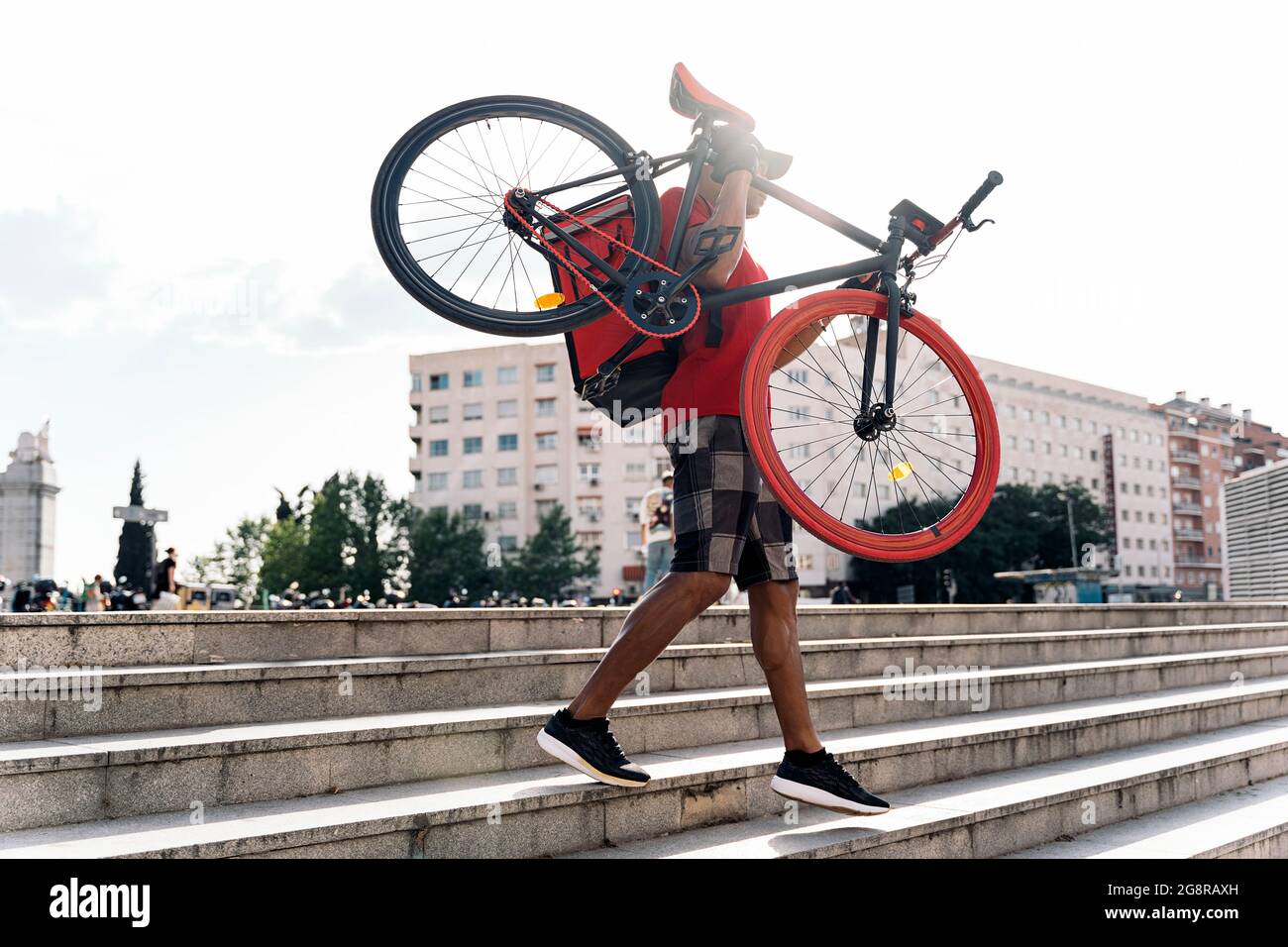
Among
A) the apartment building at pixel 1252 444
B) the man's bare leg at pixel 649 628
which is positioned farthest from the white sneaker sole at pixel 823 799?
the apartment building at pixel 1252 444

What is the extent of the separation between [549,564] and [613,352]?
61.0 meters

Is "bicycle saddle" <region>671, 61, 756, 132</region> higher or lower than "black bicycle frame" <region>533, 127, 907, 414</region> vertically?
higher

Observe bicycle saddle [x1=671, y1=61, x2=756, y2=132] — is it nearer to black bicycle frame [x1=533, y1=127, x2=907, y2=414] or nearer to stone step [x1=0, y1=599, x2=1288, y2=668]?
black bicycle frame [x1=533, y1=127, x2=907, y2=414]

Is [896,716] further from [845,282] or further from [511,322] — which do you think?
[511,322]

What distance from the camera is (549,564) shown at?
6359cm

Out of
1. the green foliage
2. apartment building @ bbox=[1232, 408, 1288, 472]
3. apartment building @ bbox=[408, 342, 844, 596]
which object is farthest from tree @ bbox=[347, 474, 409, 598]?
apartment building @ bbox=[1232, 408, 1288, 472]

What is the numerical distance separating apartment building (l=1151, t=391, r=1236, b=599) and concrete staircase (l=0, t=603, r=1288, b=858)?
326 ft

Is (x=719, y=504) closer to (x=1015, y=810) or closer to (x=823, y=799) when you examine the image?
(x=823, y=799)

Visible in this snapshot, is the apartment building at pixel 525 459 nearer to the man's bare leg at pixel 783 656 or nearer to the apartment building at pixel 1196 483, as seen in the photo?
the apartment building at pixel 1196 483

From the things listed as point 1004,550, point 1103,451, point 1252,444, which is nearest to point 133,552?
point 1004,550

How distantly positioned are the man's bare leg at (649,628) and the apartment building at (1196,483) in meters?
102

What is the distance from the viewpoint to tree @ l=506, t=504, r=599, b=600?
63438mm

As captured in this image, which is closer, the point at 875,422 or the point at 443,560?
the point at 875,422
